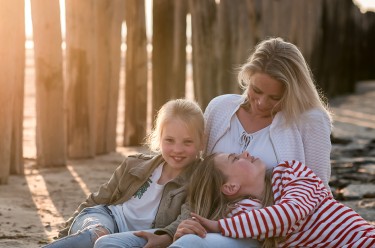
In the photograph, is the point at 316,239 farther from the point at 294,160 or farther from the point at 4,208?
the point at 4,208

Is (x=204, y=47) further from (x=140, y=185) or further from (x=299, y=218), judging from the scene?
(x=299, y=218)

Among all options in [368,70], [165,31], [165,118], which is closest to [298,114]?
[165,118]

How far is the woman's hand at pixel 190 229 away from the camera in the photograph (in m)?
3.89

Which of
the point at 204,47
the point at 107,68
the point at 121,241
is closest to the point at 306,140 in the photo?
the point at 121,241

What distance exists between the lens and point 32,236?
4730mm

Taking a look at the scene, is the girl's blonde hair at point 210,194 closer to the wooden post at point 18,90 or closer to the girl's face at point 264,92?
the girl's face at point 264,92

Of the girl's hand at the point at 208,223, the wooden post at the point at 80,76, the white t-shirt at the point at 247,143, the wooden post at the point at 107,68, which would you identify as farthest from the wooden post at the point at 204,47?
the girl's hand at the point at 208,223

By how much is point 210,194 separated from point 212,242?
1.22 ft

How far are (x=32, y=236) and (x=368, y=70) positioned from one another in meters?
20.5

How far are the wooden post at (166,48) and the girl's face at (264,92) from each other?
3594 mm

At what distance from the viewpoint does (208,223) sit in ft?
13.1

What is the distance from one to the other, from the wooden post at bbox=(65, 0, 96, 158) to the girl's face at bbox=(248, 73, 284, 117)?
2830 mm

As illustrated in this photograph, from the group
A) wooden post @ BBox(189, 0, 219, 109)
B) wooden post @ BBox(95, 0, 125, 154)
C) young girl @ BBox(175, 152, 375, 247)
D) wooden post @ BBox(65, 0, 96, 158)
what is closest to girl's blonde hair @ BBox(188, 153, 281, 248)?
young girl @ BBox(175, 152, 375, 247)

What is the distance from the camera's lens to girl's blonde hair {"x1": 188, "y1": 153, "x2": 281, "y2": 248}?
13.7 feet
